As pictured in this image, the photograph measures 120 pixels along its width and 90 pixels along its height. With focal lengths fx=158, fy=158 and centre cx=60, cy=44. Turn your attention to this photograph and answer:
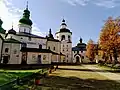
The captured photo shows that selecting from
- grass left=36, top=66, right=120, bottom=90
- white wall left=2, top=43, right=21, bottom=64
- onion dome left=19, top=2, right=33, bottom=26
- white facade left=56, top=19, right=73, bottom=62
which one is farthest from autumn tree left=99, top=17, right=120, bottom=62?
white facade left=56, top=19, right=73, bottom=62

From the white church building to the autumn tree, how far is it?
62.7ft

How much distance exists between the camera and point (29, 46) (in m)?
57.2

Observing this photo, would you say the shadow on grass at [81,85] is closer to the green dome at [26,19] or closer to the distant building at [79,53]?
the green dome at [26,19]

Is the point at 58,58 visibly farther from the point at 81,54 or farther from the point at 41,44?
the point at 81,54

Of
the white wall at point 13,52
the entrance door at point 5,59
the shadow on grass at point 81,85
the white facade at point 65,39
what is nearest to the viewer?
the shadow on grass at point 81,85

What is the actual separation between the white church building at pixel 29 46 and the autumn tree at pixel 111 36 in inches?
752

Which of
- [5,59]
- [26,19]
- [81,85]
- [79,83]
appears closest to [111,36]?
[79,83]

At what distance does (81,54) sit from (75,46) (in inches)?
348

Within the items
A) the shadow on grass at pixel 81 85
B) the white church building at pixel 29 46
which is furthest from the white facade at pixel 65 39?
the shadow on grass at pixel 81 85

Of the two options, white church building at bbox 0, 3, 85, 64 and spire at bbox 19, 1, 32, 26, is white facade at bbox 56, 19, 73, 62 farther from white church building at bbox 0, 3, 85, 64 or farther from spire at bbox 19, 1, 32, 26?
spire at bbox 19, 1, 32, 26

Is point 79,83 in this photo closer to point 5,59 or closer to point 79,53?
point 5,59

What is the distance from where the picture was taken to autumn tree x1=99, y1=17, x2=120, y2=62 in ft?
122

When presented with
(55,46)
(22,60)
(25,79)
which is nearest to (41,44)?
(55,46)

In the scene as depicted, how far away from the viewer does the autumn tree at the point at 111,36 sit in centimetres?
3725
